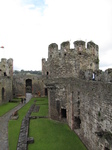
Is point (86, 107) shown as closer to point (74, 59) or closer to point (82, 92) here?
point (82, 92)

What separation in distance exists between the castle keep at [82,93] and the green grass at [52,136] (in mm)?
578

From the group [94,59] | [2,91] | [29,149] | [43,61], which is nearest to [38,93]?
[43,61]

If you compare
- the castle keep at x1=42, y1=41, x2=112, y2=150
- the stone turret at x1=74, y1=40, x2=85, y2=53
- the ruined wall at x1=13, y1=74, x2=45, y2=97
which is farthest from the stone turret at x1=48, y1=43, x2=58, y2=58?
the ruined wall at x1=13, y1=74, x2=45, y2=97

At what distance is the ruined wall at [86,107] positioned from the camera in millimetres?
7211

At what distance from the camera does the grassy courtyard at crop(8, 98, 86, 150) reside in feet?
32.3

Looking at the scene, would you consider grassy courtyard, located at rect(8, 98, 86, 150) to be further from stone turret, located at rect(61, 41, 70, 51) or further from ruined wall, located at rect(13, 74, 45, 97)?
ruined wall, located at rect(13, 74, 45, 97)

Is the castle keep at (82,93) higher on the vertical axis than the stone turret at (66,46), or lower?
lower

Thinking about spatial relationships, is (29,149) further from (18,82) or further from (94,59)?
(18,82)

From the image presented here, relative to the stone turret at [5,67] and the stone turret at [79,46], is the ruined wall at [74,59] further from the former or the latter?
the stone turret at [5,67]

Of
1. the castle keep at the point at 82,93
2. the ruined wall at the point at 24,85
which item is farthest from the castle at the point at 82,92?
the ruined wall at the point at 24,85

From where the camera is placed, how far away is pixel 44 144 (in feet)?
33.1

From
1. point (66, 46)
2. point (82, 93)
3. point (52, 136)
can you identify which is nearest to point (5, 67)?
point (66, 46)

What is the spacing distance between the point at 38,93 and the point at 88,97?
2632 cm

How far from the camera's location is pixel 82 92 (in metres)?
10.7
